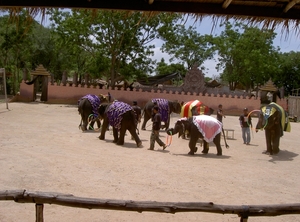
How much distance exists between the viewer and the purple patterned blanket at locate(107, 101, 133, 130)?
1042cm

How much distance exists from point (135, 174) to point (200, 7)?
4206mm

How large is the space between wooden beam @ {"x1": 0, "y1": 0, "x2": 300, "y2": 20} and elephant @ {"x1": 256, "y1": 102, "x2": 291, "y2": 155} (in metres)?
6.67

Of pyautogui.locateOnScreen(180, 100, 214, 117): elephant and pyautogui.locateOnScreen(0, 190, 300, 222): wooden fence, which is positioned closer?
pyautogui.locateOnScreen(0, 190, 300, 222): wooden fence

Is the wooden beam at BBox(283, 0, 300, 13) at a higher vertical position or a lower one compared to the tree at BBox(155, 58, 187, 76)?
lower

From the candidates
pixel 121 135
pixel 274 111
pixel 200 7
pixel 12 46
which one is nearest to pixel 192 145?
pixel 121 135

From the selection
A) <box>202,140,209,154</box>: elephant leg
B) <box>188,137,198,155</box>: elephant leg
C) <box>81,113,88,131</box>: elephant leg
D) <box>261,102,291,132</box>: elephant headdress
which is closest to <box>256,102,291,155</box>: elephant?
<box>261,102,291,132</box>: elephant headdress

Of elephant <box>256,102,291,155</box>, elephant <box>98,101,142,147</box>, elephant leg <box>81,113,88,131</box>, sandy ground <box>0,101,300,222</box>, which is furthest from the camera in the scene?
elephant leg <box>81,113,88,131</box>

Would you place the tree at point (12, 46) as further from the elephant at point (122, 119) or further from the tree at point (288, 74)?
the tree at point (288, 74)

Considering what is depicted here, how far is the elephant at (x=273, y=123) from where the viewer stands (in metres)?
10.3

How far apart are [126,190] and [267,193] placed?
247 centimetres

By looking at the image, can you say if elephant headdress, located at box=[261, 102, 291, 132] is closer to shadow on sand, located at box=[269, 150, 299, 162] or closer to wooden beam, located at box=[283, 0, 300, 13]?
shadow on sand, located at box=[269, 150, 299, 162]

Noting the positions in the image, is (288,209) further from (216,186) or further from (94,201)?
(216,186)

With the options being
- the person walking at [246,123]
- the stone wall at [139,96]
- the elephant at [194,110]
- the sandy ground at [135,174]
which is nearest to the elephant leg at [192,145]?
the sandy ground at [135,174]

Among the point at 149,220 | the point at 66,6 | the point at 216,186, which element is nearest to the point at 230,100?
the point at 216,186
